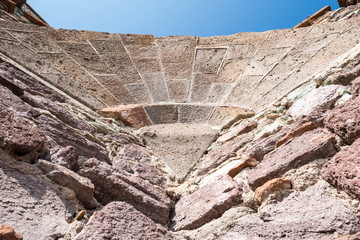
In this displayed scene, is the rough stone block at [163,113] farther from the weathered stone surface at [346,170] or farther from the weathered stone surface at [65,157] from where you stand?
the weathered stone surface at [346,170]

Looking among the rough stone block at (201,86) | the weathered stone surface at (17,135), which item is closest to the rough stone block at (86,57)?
the rough stone block at (201,86)

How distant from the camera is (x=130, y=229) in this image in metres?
1.55

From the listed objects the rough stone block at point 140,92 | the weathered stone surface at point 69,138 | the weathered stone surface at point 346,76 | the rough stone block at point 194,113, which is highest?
the rough stone block at point 140,92

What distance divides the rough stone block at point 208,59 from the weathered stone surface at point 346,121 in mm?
1975

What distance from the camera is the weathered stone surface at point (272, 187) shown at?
5.61 feet

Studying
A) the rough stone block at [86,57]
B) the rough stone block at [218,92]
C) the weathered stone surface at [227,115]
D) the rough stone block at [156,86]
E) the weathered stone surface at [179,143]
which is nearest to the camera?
the weathered stone surface at [179,143]

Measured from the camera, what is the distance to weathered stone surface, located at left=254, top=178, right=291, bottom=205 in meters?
1.71

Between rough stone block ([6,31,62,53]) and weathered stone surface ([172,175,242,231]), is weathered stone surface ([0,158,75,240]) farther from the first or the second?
rough stone block ([6,31,62,53])

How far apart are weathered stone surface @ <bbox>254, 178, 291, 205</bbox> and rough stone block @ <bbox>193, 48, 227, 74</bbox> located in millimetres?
2205

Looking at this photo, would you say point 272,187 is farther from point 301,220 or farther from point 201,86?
point 201,86

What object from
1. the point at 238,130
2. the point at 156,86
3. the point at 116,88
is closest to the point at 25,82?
the point at 116,88

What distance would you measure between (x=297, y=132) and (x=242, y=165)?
358mm

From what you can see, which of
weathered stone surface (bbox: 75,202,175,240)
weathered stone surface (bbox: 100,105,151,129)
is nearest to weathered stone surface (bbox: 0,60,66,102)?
weathered stone surface (bbox: 100,105,151,129)

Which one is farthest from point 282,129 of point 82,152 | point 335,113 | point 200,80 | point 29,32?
point 29,32
